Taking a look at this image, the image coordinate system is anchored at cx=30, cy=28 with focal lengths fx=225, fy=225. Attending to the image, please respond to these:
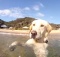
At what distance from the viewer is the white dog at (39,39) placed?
17.4ft

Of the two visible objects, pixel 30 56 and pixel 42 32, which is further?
pixel 30 56

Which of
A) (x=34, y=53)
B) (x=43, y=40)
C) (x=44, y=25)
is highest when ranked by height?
(x=44, y=25)

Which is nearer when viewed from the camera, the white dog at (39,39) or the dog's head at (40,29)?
the dog's head at (40,29)

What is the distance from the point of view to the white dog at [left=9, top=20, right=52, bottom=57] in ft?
17.4

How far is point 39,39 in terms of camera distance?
17.7 ft

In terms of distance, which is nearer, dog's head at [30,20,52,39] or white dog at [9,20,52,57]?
dog's head at [30,20,52,39]

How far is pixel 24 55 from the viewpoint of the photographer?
248 inches

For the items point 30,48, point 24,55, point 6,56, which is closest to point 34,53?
point 30,48

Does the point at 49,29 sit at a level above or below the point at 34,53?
above

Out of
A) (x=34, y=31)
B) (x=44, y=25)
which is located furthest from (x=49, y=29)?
(x=34, y=31)

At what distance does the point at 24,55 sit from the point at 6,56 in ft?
7.48

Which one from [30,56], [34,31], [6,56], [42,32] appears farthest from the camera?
[6,56]

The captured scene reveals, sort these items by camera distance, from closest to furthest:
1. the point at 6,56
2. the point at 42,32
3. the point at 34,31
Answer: the point at 34,31, the point at 42,32, the point at 6,56

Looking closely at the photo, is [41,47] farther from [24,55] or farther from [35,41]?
[24,55]
